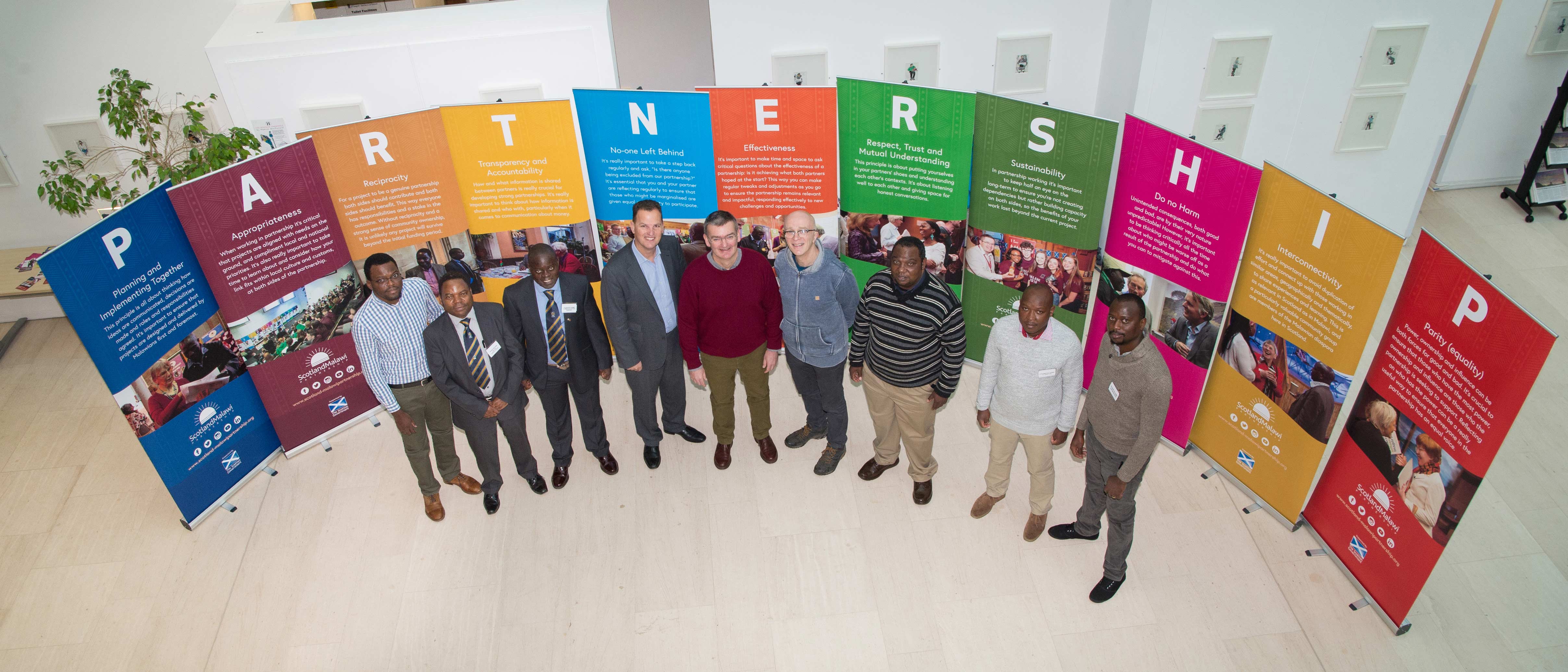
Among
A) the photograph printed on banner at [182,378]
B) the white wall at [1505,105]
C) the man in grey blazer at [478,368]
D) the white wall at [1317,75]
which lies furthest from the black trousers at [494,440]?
the white wall at [1505,105]

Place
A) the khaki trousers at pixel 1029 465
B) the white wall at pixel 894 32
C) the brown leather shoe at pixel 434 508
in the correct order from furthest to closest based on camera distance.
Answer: the white wall at pixel 894 32
the brown leather shoe at pixel 434 508
the khaki trousers at pixel 1029 465

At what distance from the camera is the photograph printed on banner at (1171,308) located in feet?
14.6

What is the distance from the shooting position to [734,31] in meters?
5.79

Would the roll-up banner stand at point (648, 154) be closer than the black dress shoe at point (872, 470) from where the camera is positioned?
No

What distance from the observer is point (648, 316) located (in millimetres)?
4590

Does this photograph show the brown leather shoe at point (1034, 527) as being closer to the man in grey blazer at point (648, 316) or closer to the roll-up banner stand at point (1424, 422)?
the roll-up banner stand at point (1424, 422)

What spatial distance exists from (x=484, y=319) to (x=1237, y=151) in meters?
5.34

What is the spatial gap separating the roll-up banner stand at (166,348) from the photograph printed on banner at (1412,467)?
6213mm

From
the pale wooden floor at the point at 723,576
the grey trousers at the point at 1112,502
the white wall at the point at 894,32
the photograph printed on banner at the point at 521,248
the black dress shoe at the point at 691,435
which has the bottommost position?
the pale wooden floor at the point at 723,576

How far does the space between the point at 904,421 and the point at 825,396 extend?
53 centimetres

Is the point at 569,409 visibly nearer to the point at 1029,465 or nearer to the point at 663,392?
the point at 663,392

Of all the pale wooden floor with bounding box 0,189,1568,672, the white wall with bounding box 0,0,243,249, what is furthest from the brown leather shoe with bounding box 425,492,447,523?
the white wall with bounding box 0,0,243,249

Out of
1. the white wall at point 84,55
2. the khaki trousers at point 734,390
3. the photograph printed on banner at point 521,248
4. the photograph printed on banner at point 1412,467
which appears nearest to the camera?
the photograph printed on banner at point 1412,467

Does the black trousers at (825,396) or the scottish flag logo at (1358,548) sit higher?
the black trousers at (825,396)
